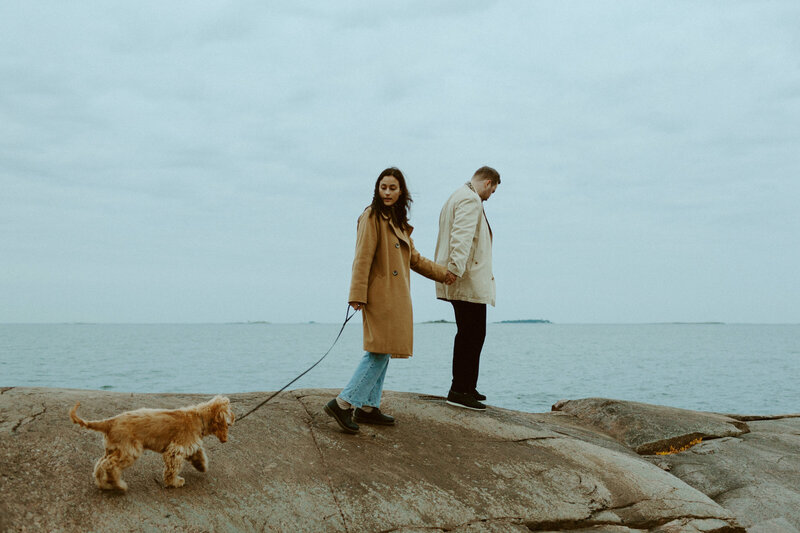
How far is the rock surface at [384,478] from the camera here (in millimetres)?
3734

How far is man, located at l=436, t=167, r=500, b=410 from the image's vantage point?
6184 millimetres

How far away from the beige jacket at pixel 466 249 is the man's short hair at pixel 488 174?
0.58 feet

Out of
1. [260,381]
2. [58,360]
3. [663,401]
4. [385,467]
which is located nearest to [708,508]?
[385,467]

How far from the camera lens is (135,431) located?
358 cm

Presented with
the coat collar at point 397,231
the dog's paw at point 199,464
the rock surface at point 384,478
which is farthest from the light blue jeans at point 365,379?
the dog's paw at point 199,464

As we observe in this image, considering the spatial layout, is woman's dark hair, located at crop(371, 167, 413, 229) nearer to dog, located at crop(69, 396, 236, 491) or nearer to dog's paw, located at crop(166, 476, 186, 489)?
dog, located at crop(69, 396, 236, 491)

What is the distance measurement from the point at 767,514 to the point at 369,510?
155 inches

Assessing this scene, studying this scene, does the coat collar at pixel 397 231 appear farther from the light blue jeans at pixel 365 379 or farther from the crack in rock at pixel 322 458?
the crack in rock at pixel 322 458

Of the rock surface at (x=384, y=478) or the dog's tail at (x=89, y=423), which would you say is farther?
the rock surface at (x=384, y=478)

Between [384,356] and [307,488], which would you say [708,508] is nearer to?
[384,356]

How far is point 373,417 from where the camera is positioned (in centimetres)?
552

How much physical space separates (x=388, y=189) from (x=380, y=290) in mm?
921

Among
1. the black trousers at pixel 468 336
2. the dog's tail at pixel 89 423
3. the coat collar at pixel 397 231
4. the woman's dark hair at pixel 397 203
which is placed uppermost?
the woman's dark hair at pixel 397 203

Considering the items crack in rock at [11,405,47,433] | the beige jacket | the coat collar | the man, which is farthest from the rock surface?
the coat collar
